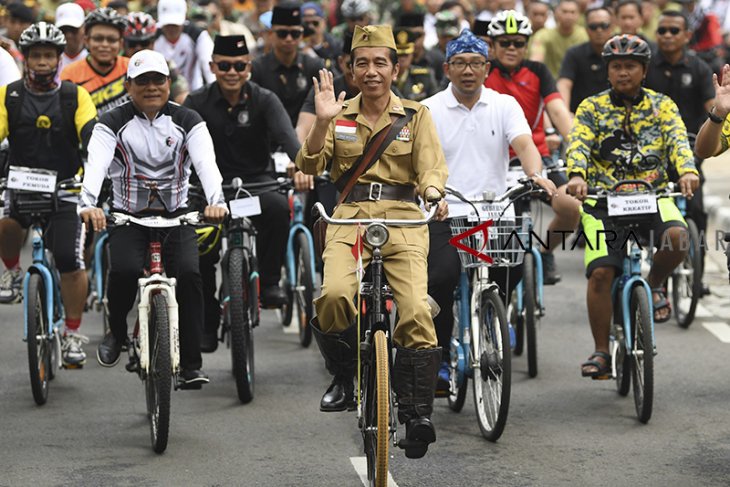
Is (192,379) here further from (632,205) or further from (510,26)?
(510,26)

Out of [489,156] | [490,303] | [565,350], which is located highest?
[489,156]

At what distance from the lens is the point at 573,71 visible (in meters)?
14.2

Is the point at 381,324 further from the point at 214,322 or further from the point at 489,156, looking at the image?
the point at 214,322

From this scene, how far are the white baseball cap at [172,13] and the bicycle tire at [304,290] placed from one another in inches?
173

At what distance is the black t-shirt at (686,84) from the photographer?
13102mm

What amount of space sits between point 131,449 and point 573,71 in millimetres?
6620

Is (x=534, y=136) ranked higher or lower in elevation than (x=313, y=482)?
higher

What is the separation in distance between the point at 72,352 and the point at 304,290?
6.40 ft

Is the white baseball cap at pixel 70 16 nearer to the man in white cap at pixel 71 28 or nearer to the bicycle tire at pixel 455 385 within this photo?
the man in white cap at pixel 71 28

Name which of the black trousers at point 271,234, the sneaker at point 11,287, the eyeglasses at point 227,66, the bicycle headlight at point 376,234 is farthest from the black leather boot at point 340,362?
the sneaker at point 11,287

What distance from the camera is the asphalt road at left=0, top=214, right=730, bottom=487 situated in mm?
8352

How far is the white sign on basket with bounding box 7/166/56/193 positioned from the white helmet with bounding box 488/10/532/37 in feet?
10.9

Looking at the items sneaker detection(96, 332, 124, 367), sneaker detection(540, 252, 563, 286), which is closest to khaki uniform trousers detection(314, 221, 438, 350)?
sneaker detection(96, 332, 124, 367)

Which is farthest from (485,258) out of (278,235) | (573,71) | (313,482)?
(573,71)
